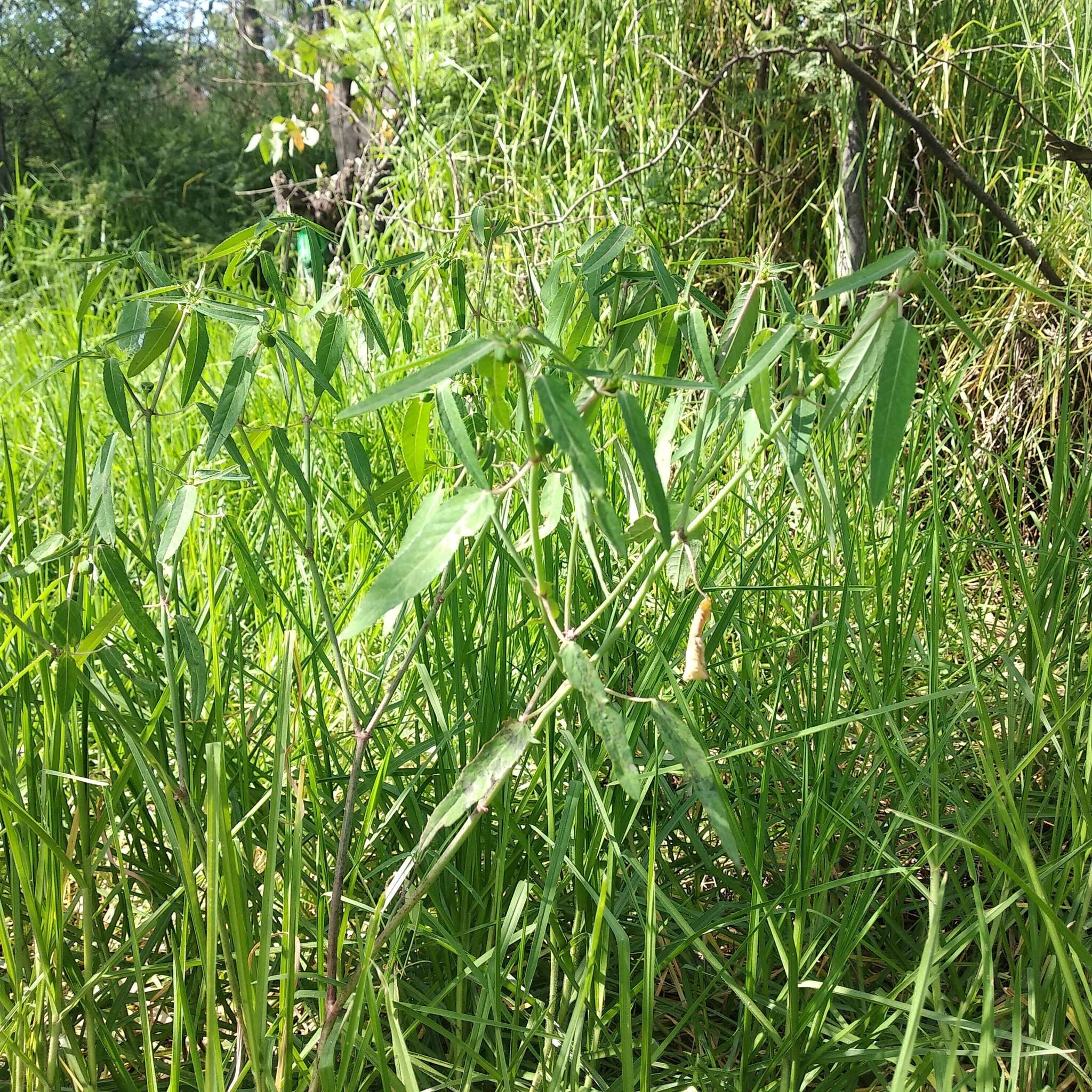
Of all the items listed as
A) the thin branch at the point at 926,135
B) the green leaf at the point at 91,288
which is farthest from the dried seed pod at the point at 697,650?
the thin branch at the point at 926,135

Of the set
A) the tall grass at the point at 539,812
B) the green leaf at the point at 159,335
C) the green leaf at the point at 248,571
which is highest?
the green leaf at the point at 159,335

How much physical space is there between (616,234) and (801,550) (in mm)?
918

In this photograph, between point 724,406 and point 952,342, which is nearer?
point 724,406

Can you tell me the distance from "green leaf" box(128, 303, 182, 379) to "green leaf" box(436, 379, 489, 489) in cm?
23

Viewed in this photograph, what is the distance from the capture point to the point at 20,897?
0.92m

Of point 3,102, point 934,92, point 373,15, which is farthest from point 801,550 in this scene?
point 3,102

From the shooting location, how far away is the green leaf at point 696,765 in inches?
23.6

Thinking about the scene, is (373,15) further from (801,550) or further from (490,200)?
(801,550)

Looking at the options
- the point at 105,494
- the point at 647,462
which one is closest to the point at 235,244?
the point at 105,494

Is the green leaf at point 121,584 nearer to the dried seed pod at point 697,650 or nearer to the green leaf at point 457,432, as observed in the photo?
the green leaf at point 457,432

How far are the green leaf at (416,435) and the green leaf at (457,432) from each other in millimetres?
46

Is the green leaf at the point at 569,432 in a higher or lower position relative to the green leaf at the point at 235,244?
lower

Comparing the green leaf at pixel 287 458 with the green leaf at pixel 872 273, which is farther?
the green leaf at pixel 287 458

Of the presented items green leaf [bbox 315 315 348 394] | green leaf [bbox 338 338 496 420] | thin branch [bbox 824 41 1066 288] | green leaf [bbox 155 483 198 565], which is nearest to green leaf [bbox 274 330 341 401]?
green leaf [bbox 315 315 348 394]
